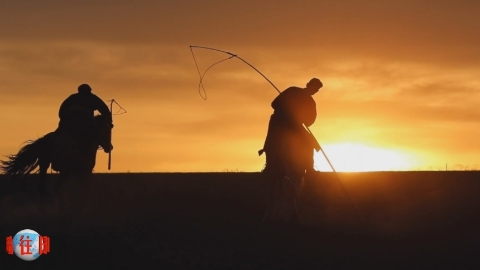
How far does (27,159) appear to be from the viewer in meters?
18.0

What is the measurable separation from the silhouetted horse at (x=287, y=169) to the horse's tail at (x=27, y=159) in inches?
145

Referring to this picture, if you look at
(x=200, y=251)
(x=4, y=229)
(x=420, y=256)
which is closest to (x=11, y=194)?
(x=4, y=229)

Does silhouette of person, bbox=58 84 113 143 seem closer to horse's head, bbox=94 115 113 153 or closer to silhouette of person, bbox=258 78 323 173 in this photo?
horse's head, bbox=94 115 113 153

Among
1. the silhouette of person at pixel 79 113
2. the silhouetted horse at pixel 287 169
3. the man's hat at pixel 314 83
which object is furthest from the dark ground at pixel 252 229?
the man's hat at pixel 314 83

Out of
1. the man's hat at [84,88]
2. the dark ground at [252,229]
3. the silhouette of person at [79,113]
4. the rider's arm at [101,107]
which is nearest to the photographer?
the dark ground at [252,229]

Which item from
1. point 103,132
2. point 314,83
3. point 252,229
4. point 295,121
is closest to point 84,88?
point 103,132

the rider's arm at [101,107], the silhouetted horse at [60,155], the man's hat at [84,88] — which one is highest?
the man's hat at [84,88]

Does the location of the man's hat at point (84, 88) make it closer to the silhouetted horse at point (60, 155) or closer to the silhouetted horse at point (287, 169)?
the silhouetted horse at point (60, 155)

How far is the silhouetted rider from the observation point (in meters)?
17.5

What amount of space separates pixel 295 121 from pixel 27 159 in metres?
4.40

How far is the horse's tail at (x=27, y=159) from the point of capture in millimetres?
17844

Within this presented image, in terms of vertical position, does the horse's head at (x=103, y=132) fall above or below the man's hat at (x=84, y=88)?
below

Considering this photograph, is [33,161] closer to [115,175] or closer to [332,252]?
[332,252]

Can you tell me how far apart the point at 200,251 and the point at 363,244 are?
2064mm
